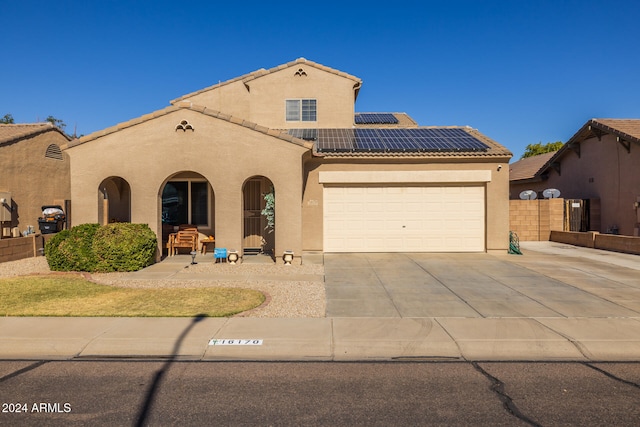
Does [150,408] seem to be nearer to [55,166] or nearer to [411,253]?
[411,253]

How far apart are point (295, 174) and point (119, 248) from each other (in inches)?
218

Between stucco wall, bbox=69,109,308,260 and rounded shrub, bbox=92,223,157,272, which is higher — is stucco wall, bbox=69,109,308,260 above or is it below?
above

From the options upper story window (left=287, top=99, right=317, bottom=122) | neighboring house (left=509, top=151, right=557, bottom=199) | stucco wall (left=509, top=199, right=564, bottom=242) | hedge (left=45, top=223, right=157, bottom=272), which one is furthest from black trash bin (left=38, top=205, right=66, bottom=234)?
neighboring house (left=509, top=151, right=557, bottom=199)

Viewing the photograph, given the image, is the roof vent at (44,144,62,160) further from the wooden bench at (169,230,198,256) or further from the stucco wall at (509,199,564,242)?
the stucco wall at (509,199,564,242)

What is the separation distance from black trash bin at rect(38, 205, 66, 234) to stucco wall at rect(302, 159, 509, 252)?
1018cm

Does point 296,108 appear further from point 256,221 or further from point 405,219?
point 405,219

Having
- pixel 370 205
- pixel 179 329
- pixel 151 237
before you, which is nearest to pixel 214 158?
pixel 151 237

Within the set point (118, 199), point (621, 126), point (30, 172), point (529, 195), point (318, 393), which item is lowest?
point (318, 393)

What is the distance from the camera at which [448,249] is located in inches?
607

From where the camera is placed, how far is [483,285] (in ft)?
32.7

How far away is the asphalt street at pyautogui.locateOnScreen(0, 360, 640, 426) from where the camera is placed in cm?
403

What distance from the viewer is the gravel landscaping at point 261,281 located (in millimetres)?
7875

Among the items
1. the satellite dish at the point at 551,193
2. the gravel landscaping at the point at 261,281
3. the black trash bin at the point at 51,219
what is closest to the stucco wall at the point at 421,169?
the gravel landscaping at the point at 261,281

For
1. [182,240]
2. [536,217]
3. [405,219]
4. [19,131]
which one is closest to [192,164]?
[182,240]
